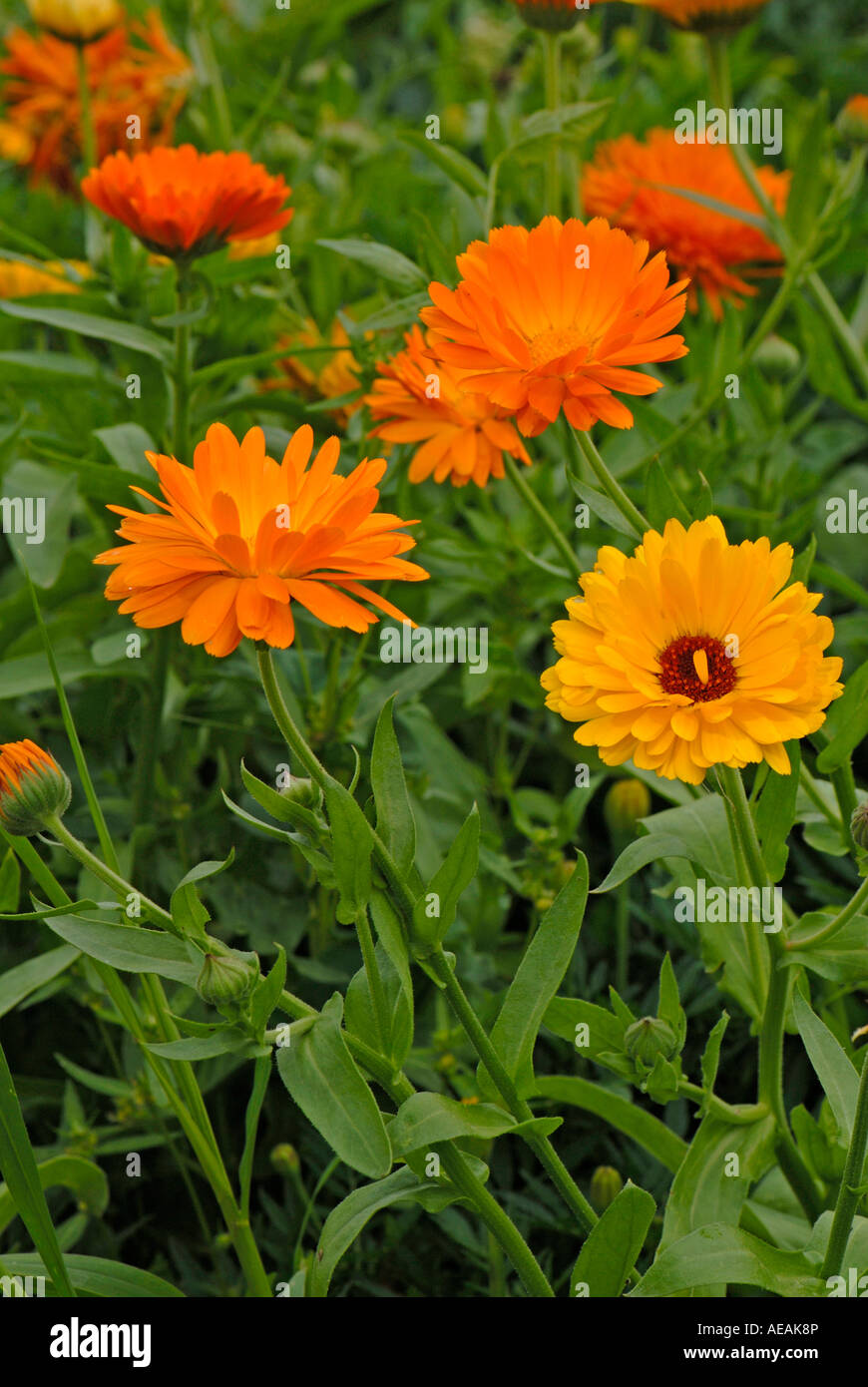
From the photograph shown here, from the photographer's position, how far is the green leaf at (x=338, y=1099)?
0.66m

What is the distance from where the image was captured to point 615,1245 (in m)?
0.74

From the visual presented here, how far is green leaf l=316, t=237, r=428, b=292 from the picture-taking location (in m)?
0.99

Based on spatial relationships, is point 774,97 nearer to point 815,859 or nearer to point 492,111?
point 492,111

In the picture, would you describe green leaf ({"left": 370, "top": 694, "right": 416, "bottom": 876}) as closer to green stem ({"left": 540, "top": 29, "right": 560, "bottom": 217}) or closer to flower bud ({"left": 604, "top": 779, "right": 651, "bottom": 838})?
flower bud ({"left": 604, "top": 779, "right": 651, "bottom": 838})

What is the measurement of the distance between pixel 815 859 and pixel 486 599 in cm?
39

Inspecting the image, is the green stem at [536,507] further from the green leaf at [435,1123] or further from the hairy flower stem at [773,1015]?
the green leaf at [435,1123]

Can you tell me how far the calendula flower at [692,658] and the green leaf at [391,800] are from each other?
9 cm

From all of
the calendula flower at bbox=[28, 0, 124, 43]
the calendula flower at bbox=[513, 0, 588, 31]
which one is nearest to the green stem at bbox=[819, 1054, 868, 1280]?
the calendula flower at bbox=[513, 0, 588, 31]

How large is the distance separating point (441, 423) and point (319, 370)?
43 centimetres

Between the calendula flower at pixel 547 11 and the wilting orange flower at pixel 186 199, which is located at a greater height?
the calendula flower at pixel 547 11

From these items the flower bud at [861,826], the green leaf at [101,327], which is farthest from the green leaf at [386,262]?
the flower bud at [861,826]

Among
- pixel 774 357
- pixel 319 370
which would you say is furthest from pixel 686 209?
pixel 319 370

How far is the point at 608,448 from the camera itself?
1.38 meters

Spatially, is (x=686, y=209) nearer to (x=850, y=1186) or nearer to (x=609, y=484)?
(x=609, y=484)
